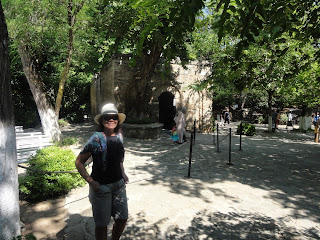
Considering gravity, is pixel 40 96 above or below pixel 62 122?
above

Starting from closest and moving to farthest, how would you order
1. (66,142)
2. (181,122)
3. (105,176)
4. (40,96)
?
(105,176)
(40,96)
(66,142)
(181,122)

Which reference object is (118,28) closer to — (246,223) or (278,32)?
(278,32)

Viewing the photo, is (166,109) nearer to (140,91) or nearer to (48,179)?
(140,91)

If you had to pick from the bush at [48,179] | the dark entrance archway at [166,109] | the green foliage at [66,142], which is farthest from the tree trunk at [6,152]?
the dark entrance archway at [166,109]

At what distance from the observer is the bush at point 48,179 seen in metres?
4.05

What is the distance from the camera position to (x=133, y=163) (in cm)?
661

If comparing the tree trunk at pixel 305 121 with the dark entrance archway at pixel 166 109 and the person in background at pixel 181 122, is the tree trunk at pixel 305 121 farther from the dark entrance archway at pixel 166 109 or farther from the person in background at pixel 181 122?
the person in background at pixel 181 122

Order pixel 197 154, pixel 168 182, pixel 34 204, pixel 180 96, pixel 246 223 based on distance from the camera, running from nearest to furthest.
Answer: pixel 246 223, pixel 34 204, pixel 168 182, pixel 197 154, pixel 180 96

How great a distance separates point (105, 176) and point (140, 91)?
9723mm

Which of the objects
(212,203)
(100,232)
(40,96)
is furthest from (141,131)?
(100,232)

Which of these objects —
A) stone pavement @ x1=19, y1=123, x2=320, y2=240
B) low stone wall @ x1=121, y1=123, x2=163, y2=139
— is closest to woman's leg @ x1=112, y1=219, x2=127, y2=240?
stone pavement @ x1=19, y1=123, x2=320, y2=240

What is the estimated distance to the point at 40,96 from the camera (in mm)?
7855

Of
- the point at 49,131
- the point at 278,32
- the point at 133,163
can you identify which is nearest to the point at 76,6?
the point at 49,131

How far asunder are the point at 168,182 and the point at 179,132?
4646mm
